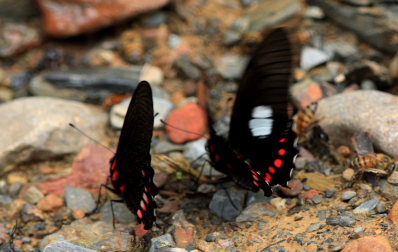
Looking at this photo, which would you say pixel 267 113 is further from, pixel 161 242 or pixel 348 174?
pixel 161 242

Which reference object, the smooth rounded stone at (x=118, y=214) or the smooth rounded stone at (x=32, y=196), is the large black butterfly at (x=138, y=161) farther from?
the smooth rounded stone at (x=32, y=196)

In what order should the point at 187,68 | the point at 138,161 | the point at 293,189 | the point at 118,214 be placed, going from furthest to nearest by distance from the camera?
the point at 187,68 → the point at 118,214 → the point at 293,189 → the point at 138,161

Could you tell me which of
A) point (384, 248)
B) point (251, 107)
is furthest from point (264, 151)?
point (384, 248)

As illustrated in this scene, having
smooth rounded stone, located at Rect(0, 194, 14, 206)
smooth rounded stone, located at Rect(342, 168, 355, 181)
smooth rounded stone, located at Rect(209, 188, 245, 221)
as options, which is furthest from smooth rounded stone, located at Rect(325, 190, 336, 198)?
smooth rounded stone, located at Rect(0, 194, 14, 206)

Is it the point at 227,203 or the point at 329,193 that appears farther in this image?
the point at 227,203

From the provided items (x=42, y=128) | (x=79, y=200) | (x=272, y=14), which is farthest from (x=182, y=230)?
(x=272, y=14)

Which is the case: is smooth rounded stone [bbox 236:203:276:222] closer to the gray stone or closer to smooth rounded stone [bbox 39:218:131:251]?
smooth rounded stone [bbox 39:218:131:251]

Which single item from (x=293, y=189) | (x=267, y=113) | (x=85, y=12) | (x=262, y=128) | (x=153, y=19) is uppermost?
(x=85, y=12)
